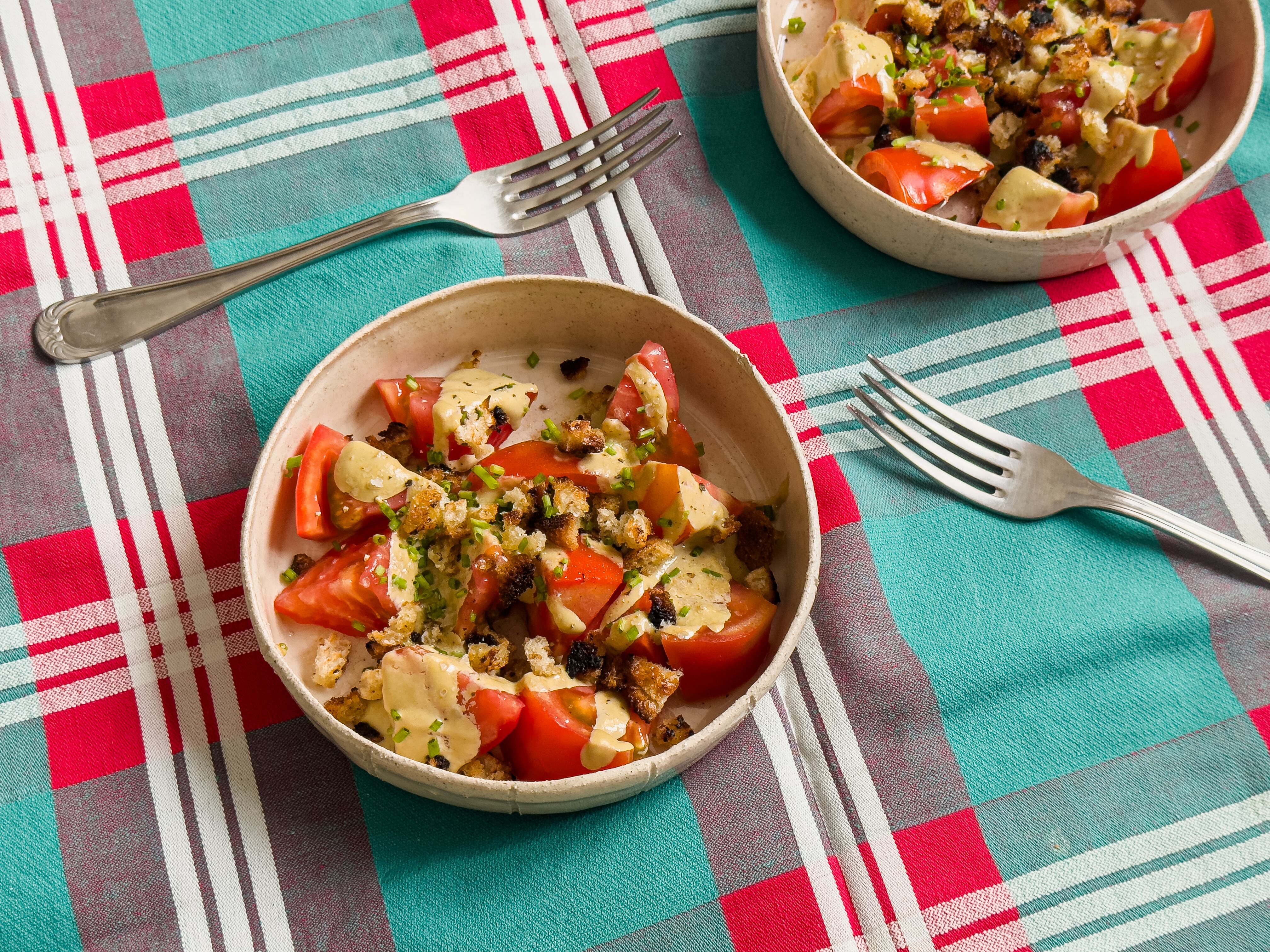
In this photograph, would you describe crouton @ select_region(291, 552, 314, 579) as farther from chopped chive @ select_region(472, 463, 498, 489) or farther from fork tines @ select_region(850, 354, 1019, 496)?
fork tines @ select_region(850, 354, 1019, 496)

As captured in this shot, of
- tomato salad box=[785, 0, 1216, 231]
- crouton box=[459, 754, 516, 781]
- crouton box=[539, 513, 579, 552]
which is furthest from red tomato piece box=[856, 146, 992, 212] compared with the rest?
crouton box=[459, 754, 516, 781]

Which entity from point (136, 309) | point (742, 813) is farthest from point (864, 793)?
point (136, 309)

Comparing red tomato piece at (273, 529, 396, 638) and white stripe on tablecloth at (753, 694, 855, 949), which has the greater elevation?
red tomato piece at (273, 529, 396, 638)

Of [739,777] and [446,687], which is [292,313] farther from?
[739,777]

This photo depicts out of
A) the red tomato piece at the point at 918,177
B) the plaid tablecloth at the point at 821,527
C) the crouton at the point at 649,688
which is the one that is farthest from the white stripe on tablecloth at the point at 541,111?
the crouton at the point at 649,688

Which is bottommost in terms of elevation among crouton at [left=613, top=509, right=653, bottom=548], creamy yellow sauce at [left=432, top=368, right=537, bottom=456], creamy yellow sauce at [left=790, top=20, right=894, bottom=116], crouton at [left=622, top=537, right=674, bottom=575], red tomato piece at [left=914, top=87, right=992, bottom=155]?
crouton at [left=622, top=537, right=674, bottom=575]

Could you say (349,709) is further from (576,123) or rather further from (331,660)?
(576,123)
